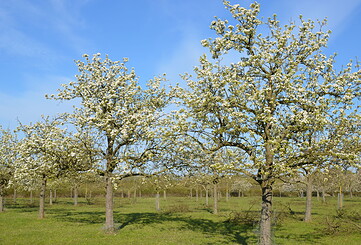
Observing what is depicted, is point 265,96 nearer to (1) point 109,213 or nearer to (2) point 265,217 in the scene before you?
(2) point 265,217

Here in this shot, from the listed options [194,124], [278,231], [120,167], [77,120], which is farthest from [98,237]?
[278,231]

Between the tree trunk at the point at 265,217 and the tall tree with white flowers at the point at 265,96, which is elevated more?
the tall tree with white flowers at the point at 265,96

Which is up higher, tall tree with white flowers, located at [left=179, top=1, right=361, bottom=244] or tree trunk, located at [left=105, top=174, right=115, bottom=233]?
tall tree with white flowers, located at [left=179, top=1, right=361, bottom=244]

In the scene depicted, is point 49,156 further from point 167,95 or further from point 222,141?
point 222,141

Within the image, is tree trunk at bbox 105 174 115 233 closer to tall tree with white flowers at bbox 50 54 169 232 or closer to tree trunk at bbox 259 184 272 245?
tall tree with white flowers at bbox 50 54 169 232

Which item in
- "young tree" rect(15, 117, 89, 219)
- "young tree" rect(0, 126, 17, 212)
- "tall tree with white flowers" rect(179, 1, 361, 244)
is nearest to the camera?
"tall tree with white flowers" rect(179, 1, 361, 244)

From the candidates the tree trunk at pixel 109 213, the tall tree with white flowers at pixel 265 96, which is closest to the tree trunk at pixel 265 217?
the tall tree with white flowers at pixel 265 96

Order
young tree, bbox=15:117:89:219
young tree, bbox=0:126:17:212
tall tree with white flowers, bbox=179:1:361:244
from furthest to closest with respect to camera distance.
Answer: young tree, bbox=0:126:17:212 < young tree, bbox=15:117:89:219 < tall tree with white flowers, bbox=179:1:361:244

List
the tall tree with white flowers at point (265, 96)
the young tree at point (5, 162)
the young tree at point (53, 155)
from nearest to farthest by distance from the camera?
the tall tree with white flowers at point (265, 96), the young tree at point (53, 155), the young tree at point (5, 162)

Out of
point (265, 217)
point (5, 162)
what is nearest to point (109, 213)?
point (265, 217)

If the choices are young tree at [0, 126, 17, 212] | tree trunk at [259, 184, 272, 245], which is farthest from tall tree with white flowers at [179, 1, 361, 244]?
young tree at [0, 126, 17, 212]

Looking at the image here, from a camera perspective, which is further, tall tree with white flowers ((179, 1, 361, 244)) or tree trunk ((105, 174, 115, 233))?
tree trunk ((105, 174, 115, 233))

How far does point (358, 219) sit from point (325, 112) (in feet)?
70.2

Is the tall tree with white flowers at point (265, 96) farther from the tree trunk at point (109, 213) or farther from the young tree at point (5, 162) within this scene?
the young tree at point (5, 162)
